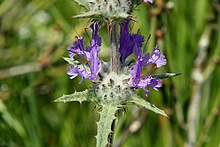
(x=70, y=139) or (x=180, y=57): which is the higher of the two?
(x=180, y=57)

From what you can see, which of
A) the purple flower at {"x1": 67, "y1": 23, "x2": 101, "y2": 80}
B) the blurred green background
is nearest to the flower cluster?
the purple flower at {"x1": 67, "y1": 23, "x2": 101, "y2": 80}

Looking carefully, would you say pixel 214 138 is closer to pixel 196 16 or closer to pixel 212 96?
pixel 212 96

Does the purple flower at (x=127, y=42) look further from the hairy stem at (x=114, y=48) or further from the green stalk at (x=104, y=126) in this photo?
the green stalk at (x=104, y=126)

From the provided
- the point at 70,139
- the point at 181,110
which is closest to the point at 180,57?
the point at 181,110

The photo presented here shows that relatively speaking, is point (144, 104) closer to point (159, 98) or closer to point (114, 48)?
point (114, 48)

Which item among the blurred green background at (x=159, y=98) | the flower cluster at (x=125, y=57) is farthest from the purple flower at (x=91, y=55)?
the blurred green background at (x=159, y=98)
